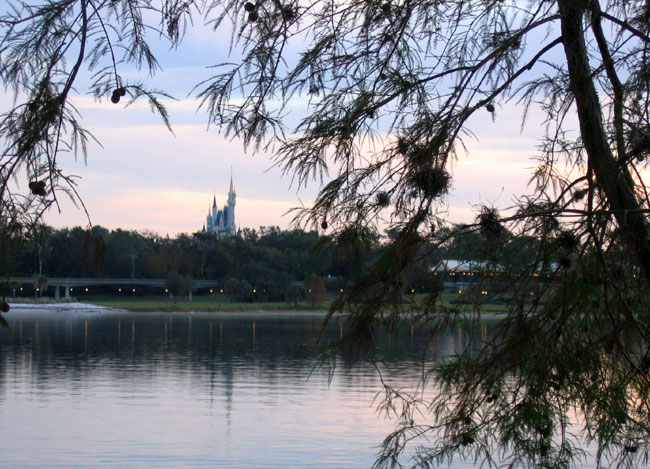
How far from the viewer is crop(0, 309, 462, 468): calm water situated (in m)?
10.7

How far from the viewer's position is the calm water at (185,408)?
10727mm

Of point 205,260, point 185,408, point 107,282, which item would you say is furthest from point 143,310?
point 185,408

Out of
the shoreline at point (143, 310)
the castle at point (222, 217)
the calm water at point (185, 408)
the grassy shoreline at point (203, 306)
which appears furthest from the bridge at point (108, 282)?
the castle at point (222, 217)

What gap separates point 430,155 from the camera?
3.31 meters

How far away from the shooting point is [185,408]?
14.4 meters

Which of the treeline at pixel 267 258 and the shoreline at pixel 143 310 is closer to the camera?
the treeline at pixel 267 258

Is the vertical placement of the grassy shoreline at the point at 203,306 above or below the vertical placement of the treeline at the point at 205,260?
below

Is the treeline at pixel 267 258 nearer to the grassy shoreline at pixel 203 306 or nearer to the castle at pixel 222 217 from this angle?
the grassy shoreline at pixel 203 306

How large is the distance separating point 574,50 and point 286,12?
1.28 m

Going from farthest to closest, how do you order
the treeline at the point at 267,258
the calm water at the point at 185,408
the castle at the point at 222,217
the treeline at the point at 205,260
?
1. the castle at the point at 222,217
2. the treeline at the point at 205,260
3. the calm water at the point at 185,408
4. the treeline at the point at 267,258

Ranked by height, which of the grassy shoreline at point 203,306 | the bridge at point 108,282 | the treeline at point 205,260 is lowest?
the grassy shoreline at point 203,306

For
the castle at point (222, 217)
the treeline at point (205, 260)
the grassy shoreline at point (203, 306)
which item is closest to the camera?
the treeline at point (205, 260)

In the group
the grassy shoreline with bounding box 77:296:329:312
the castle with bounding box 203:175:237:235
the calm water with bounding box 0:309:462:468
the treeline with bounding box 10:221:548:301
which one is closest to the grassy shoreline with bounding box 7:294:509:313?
the grassy shoreline with bounding box 77:296:329:312

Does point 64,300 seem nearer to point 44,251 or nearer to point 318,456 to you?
point 318,456
